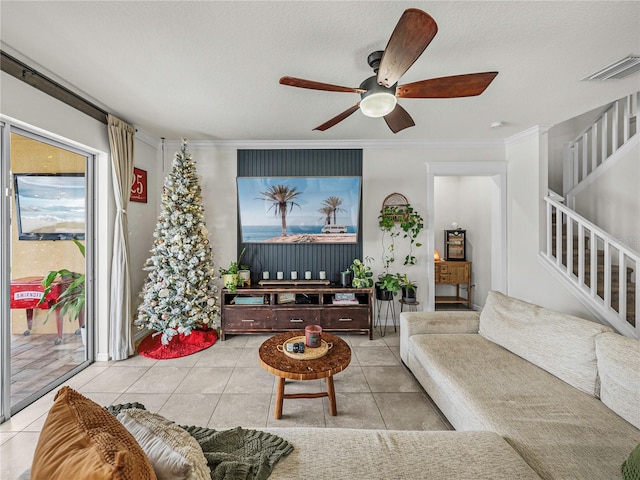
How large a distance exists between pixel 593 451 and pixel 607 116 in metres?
4.14

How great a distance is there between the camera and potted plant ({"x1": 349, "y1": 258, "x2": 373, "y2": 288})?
12.0 feet

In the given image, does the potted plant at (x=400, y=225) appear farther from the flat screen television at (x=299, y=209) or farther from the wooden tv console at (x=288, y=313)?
the wooden tv console at (x=288, y=313)

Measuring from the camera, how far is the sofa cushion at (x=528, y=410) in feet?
4.07

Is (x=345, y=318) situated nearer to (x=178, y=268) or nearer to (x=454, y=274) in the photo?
(x=178, y=268)

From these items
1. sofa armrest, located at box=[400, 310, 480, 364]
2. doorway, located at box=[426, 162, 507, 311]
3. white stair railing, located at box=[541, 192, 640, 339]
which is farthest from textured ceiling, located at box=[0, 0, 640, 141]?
sofa armrest, located at box=[400, 310, 480, 364]

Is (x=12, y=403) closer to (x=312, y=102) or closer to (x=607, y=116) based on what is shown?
(x=312, y=102)

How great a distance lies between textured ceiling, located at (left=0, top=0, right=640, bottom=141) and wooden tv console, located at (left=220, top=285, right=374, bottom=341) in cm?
211

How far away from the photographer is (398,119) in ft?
7.35

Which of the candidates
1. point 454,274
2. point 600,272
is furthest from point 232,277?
point 600,272

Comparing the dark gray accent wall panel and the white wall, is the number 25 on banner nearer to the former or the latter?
the white wall

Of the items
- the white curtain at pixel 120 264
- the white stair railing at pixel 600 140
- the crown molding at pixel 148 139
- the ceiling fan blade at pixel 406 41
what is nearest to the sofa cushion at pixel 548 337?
the ceiling fan blade at pixel 406 41

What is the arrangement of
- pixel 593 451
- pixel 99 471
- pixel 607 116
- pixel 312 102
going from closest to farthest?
pixel 99 471
pixel 593 451
pixel 312 102
pixel 607 116

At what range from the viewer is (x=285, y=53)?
1.95 metres

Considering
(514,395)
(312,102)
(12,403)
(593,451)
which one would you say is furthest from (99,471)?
(312,102)
